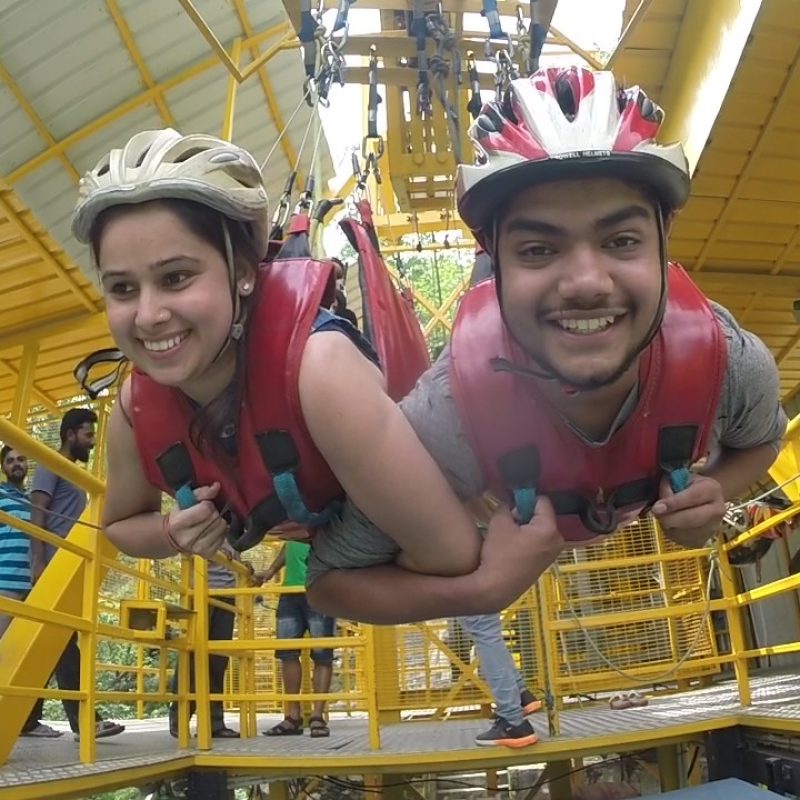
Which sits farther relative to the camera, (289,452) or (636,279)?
(289,452)

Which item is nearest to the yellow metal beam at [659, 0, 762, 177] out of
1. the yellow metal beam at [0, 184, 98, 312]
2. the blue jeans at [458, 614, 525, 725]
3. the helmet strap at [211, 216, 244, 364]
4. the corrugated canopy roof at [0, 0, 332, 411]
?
the corrugated canopy roof at [0, 0, 332, 411]

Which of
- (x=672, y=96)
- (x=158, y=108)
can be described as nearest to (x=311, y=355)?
(x=672, y=96)

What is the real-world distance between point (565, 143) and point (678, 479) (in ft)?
1.80

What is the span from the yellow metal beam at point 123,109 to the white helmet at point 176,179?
220 inches

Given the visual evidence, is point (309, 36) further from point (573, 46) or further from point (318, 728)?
point (318, 728)

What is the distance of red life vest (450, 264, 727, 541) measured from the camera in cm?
132

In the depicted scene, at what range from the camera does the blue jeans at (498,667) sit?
3.93 meters

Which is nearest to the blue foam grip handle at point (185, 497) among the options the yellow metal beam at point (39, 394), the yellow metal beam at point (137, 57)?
the yellow metal beam at point (137, 57)

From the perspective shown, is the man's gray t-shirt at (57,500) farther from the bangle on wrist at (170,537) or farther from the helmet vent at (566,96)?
the helmet vent at (566,96)

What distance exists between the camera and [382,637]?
566 cm

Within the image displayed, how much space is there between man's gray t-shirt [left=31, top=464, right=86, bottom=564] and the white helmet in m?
2.50

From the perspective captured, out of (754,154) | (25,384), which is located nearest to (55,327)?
(25,384)

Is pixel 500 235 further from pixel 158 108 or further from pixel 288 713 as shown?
pixel 158 108

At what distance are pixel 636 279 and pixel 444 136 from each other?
353 centimetres
